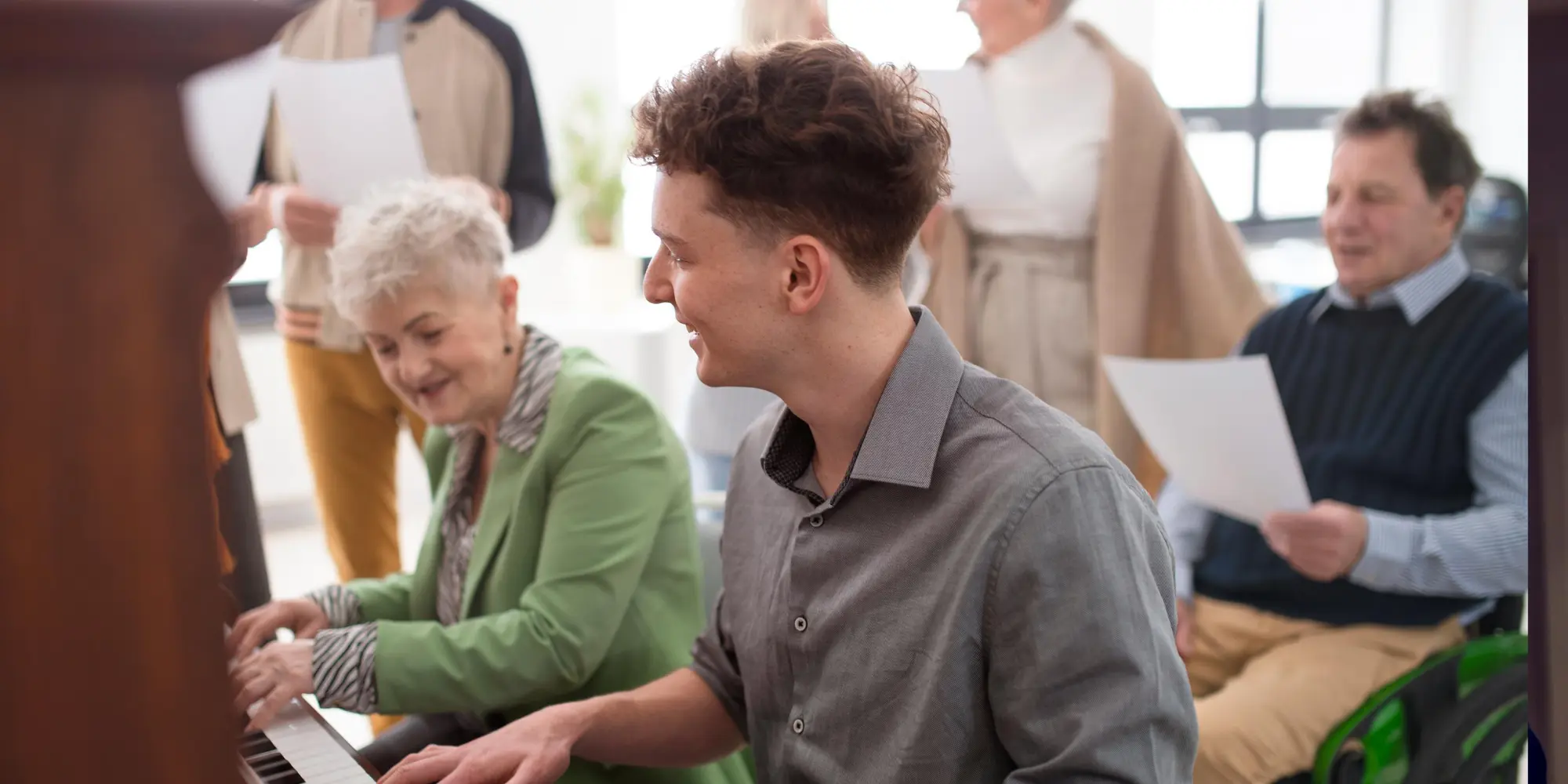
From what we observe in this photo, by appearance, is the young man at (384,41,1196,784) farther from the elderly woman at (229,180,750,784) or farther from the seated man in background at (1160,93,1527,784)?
the seated man in background at (1160,93,1527,784)

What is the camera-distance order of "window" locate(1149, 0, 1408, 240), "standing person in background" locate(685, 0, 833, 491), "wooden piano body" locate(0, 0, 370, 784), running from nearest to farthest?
"wooden piano body" locate(0, 0, 370, 784) < "window" locate(1149, 0, 1408, 240) < "standing person in background" locate(685, 0, 833, 491)

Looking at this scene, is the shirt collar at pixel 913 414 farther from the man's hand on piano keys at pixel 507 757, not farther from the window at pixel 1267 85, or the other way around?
the window at pixel 1267 85

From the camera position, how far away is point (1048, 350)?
2.40 metres

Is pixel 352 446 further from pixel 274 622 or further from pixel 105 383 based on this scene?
pixel 105 383

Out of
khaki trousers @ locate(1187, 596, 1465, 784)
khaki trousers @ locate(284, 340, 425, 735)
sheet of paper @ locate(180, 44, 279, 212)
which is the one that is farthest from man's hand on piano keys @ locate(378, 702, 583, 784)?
sheet of paper @ locate(180, 44, 279, 212)

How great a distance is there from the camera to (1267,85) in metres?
2.36

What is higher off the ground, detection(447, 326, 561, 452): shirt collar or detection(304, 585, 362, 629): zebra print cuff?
detection(447, 326, 561, 452): shirt collar

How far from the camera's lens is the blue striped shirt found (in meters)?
1.78

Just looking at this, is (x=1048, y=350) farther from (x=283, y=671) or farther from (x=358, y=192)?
(x=283, y=671)

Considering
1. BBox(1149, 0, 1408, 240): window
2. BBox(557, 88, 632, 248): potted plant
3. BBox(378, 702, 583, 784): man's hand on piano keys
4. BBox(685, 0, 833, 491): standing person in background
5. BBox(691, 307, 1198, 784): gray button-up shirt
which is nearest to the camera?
BBox(691, 307, 1198, 784): gray button-up shirt

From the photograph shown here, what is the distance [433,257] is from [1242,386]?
115 cm

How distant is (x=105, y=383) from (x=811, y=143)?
2.39 feet

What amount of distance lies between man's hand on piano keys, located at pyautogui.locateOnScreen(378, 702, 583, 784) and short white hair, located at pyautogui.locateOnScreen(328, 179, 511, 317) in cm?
62

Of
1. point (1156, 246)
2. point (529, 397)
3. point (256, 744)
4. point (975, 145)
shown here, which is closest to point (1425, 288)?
point (1156, 246)
